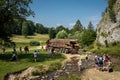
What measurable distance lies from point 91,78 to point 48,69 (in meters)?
8.78

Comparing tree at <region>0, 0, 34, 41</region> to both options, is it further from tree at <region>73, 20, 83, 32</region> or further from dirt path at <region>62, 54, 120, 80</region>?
tree at <region>73, 20, 83, 32</region>

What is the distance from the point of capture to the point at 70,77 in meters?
36.3

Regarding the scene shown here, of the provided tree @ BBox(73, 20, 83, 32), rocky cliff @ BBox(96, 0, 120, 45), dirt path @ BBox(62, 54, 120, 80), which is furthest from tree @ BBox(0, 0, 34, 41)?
tree @ BBox(73, 20, 83, 32)

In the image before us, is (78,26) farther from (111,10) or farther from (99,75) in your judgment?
(99,75)

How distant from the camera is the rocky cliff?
83.1 m

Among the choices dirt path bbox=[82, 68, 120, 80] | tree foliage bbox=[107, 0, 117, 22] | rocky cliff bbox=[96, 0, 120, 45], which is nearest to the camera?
dirt path bbox=[82, 68, 120, 80]

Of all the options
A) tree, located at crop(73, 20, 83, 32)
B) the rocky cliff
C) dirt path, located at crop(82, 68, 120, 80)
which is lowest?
dirt path, located at crop(82, 68, 120, 80)

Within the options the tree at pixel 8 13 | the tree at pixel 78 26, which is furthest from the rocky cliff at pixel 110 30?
the tree at pixel 78 26

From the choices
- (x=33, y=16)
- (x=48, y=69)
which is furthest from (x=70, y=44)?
(x=48, y=69)

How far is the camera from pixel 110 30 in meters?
87.6

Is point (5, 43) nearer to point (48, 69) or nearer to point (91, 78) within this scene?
point (48, 69)

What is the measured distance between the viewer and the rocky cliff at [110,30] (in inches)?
3270

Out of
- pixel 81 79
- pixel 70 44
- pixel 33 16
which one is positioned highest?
pixel 33 16

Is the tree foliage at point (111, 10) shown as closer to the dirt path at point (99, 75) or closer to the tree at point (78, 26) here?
the dirt path at point (99, 75)
